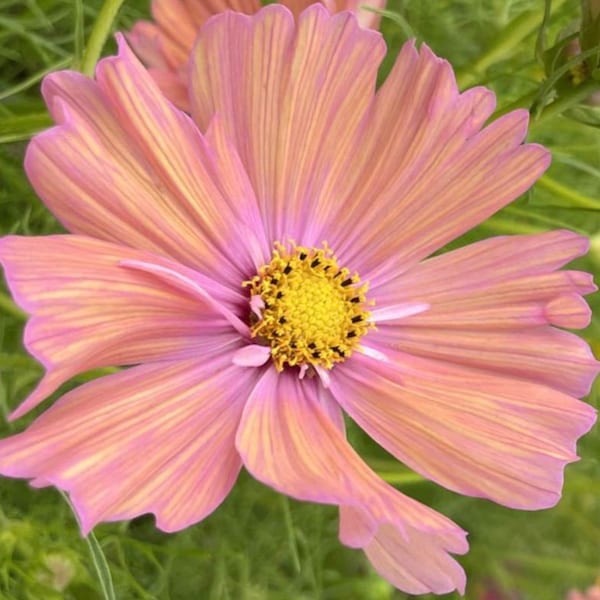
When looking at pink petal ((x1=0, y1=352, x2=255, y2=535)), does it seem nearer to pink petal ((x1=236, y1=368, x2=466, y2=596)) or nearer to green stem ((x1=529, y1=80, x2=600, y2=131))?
pink petal ((x1=236, y1=368, x2=466, y2=596))

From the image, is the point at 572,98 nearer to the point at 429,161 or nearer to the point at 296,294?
the point at 429,161

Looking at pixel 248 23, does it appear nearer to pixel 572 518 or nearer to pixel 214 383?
pixel 214 383

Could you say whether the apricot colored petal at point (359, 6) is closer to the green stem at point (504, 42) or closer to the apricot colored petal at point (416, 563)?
the green stem at point (504, 42)

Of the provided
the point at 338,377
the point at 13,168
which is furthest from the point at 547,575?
the point at 13,168

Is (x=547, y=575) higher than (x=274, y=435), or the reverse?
(x=274, y=435)

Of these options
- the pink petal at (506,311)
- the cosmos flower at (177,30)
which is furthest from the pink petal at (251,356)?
the cosmos flower at (177,30)

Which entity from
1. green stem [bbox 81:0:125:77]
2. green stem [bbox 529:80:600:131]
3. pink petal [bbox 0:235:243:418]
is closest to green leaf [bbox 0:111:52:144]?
green stem [bbox 81:0:125:77]

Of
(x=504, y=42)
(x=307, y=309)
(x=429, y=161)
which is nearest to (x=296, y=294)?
(x=307, y=309)
